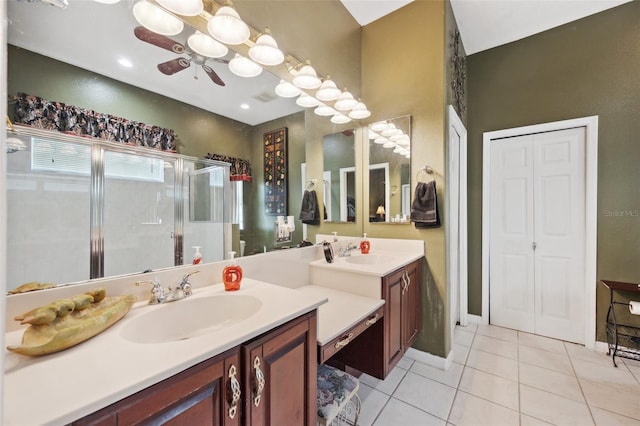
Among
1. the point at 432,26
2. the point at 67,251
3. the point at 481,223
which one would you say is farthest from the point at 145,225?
the point at 481,223

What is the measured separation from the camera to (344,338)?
1259mm

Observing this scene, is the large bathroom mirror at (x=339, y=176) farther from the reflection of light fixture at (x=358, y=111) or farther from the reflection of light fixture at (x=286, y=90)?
the reflection of light fixture at (x=286, y=90)

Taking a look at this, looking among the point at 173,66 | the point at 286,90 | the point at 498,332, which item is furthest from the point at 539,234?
the point at 173,66

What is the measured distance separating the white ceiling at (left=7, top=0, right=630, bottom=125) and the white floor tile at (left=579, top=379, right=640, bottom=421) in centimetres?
295

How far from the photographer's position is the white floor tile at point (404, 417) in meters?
1.55

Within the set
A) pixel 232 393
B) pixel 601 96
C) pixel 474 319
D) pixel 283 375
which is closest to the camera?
pixel 232 393

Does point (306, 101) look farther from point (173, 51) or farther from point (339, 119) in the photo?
point (173, 51)

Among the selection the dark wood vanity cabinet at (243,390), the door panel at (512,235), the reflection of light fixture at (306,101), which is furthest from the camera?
the door panel at (512,235)

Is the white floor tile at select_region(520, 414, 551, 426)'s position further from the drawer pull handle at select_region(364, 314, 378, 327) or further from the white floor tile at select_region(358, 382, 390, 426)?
the drawer pull handle at select_region(364, 314, 378, 327)

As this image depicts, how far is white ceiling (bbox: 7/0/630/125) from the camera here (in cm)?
86

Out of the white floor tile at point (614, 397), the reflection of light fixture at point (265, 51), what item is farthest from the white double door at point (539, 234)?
the reflection of light fixture at point (265, 51)

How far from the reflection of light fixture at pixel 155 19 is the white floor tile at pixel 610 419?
128 inches

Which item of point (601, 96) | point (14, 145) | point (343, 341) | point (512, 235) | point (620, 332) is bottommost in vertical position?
point (620, 332)

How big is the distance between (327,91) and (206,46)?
0.94 metres
